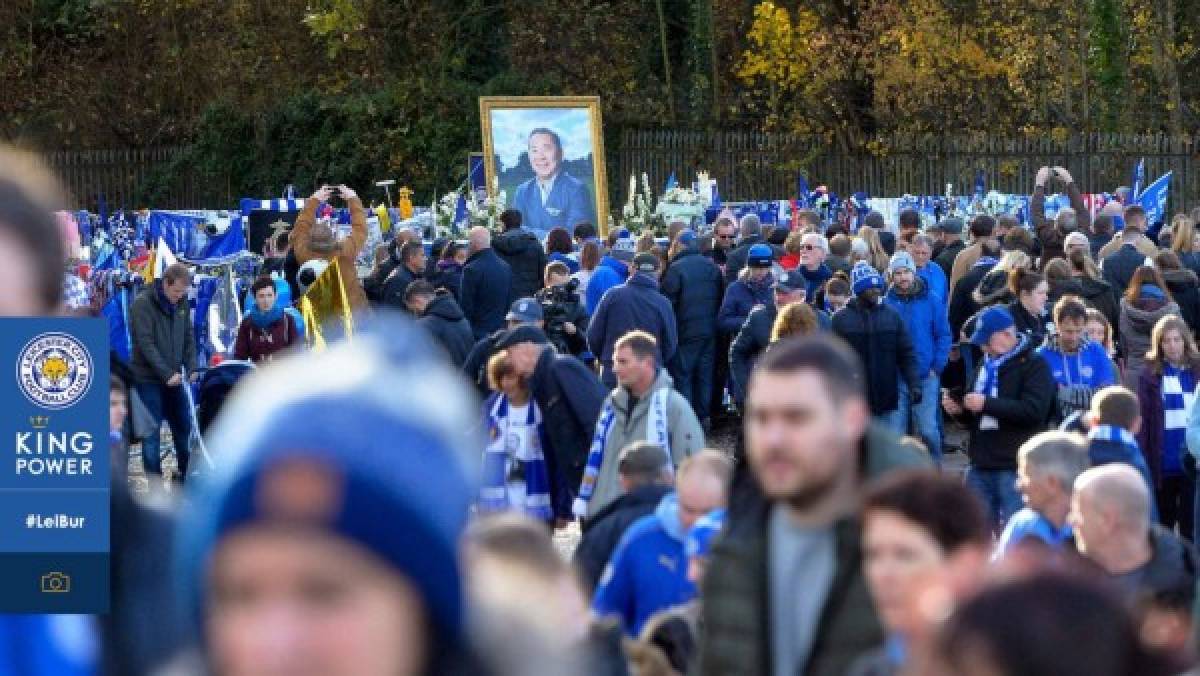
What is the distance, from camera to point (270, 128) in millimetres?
38469

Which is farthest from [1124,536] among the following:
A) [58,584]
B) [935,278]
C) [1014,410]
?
[935,278]

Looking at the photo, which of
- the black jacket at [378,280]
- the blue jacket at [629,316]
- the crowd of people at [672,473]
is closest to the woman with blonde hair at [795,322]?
the crowd of people at [672,473]

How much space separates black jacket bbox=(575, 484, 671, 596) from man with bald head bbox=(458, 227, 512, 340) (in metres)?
9.19

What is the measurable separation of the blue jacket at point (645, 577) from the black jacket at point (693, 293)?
10017mm

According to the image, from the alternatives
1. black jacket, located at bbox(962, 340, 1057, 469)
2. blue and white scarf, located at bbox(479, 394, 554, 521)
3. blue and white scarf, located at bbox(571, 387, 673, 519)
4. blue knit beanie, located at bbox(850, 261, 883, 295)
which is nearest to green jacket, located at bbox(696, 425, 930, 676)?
blue and white scarf, located at bbox(571, 387, 673, 519)

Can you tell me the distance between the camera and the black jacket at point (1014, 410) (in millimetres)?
10594

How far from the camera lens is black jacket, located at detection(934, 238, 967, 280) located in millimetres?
18328

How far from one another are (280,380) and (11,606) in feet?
4.07

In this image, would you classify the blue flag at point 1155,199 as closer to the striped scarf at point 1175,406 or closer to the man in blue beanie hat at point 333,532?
the striped scarf at point 1175,406

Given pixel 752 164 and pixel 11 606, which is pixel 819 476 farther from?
pixel 752 164

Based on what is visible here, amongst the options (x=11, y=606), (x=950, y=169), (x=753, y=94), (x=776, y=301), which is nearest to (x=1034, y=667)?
(x=11, y=606)

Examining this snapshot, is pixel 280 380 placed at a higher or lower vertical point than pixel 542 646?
higher

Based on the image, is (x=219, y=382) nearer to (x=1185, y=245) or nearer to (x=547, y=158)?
(x=1185, y=245)

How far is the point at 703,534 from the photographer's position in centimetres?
676
